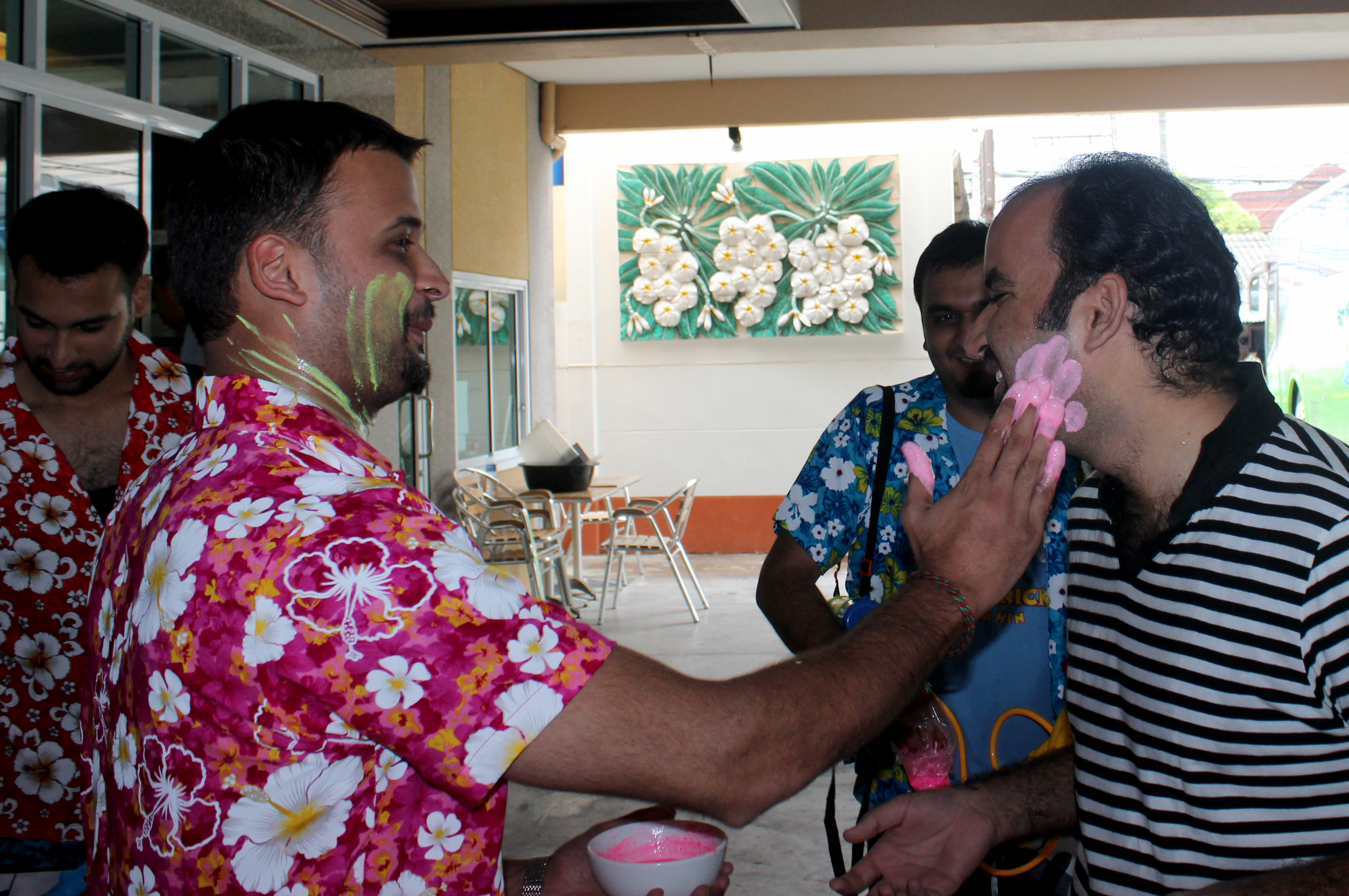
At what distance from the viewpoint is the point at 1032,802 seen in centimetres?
150

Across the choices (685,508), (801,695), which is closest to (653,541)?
(685,508)

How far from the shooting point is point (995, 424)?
1.22 metres

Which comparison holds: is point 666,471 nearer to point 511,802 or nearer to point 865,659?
point 511,802

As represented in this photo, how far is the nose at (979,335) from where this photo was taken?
151cm

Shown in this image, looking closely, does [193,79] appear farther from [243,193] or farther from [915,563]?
[915,563]

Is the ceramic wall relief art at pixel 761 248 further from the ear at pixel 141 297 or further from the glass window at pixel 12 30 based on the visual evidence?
the ear at pixel 141 297

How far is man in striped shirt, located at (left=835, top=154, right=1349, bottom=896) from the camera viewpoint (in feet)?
3.63

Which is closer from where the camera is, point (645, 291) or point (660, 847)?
point (660, 847)

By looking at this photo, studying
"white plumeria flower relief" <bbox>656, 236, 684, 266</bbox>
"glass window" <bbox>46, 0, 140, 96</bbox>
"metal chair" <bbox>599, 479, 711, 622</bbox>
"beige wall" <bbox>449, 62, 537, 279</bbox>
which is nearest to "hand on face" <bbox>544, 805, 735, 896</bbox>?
"glass window" <bbox>46, 0, 140, 96</bbox>

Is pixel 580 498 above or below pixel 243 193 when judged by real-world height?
below

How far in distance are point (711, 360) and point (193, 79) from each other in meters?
6.12

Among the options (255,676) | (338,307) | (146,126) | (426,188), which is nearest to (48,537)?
(338,307)

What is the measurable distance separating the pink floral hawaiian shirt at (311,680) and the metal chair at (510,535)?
523cm

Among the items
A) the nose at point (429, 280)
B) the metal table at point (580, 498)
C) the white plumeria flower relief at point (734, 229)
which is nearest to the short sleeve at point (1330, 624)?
the nose at point (429, 280)
